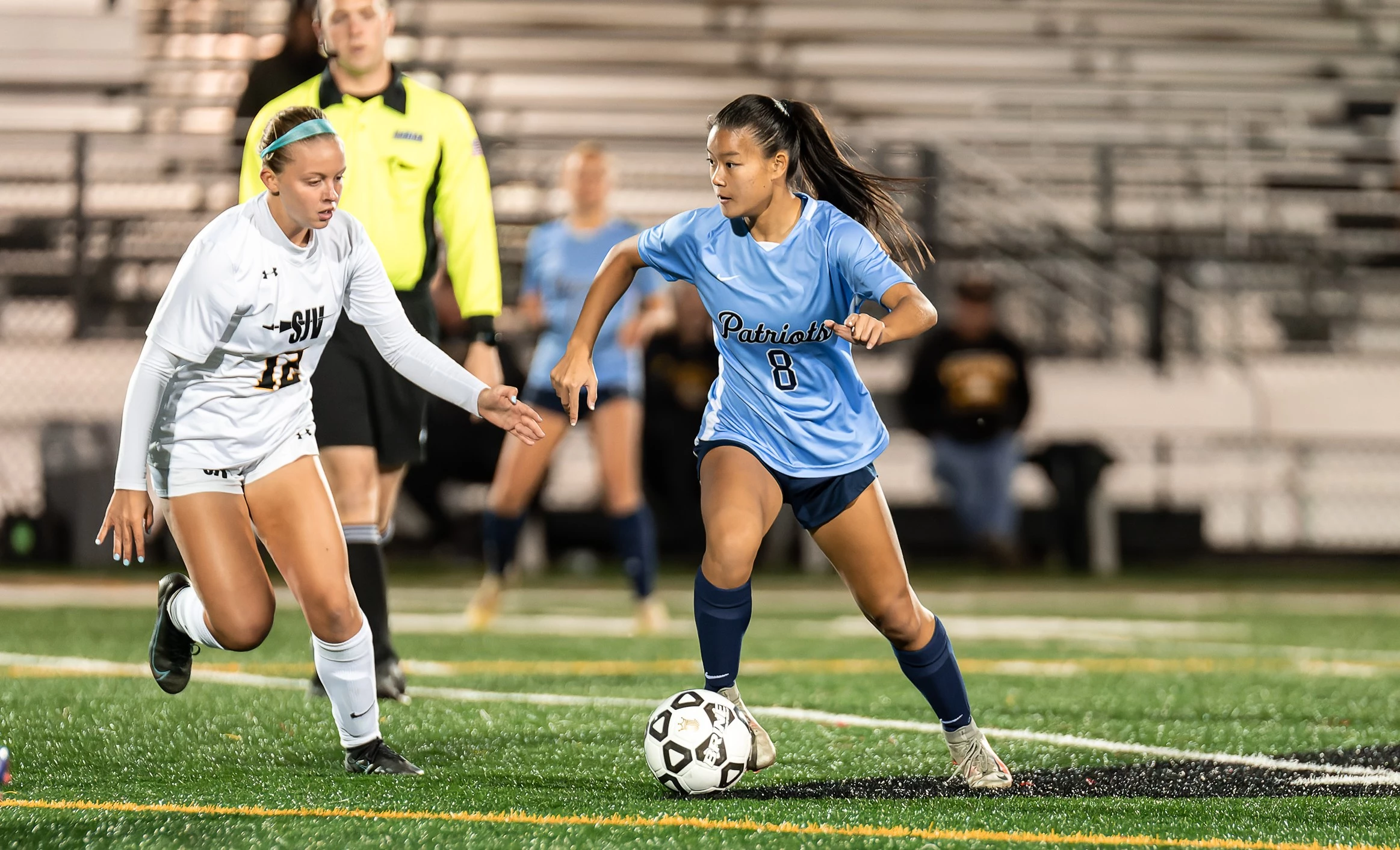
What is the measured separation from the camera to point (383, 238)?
5391mm

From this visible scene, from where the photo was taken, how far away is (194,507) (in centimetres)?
419

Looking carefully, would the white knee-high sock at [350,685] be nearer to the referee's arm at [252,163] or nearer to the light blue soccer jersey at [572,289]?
the referee's arm at [252,163]

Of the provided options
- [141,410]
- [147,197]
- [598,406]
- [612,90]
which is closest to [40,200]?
[147,197]

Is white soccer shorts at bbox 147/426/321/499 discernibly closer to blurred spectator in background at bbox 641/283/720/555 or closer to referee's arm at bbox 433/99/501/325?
referee's arm at bbox 433/99/501/325

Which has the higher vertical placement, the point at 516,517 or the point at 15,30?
the point at 15,30

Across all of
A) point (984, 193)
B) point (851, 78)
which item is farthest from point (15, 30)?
point (984, 193)

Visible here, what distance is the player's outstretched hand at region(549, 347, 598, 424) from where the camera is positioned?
425 cm

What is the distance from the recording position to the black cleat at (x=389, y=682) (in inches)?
216

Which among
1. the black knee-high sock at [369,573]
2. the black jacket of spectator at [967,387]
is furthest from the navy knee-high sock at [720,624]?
the black jacket of spectator at [967,387]

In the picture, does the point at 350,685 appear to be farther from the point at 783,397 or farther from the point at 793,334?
the point at 793,334

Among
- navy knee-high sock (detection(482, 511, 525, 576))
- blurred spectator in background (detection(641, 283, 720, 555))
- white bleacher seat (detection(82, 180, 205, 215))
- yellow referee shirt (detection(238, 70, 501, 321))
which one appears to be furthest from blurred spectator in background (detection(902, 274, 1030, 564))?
yellow referee shirt (detection(238, 70, 501, 321))

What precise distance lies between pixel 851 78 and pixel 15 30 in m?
8.46

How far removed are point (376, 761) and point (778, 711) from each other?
165cm

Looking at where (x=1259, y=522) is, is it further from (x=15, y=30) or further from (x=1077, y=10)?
(x=15, y=30)
